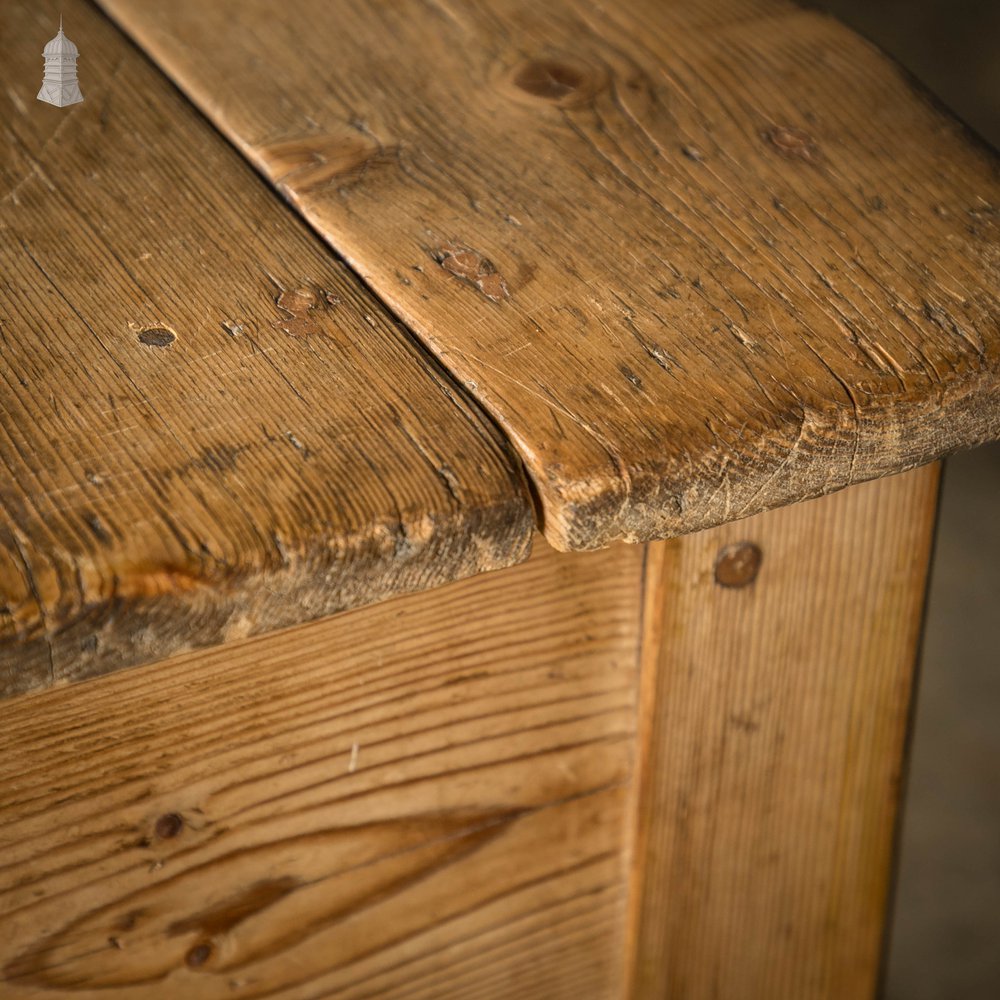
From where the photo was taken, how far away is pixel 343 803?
2.72ft

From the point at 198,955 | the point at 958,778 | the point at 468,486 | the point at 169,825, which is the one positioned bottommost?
the point at 958,778

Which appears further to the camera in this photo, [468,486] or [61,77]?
[61,77]

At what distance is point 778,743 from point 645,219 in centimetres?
45

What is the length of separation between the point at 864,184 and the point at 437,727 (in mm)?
467

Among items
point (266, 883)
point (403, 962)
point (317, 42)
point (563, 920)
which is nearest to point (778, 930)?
point (563, 920)

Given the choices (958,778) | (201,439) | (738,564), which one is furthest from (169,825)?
(958,778)

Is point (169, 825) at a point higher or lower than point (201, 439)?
lower

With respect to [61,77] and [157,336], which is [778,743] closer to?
[157,336]

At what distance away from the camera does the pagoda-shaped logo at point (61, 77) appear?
85 cm

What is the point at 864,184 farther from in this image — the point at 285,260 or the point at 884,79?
the point at 285,260

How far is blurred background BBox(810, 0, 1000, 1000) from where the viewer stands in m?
1.97

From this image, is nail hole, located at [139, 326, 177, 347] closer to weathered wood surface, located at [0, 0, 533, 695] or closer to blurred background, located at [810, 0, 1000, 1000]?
weathered wood surface, located at [0, 0, 533, 695]

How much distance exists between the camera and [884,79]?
902 mm

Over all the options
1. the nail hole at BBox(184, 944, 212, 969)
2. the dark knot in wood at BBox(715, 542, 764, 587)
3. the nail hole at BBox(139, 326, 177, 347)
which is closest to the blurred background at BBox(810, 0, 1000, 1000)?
the dark knot in wood at BBox(715, 542, 764, 587)
